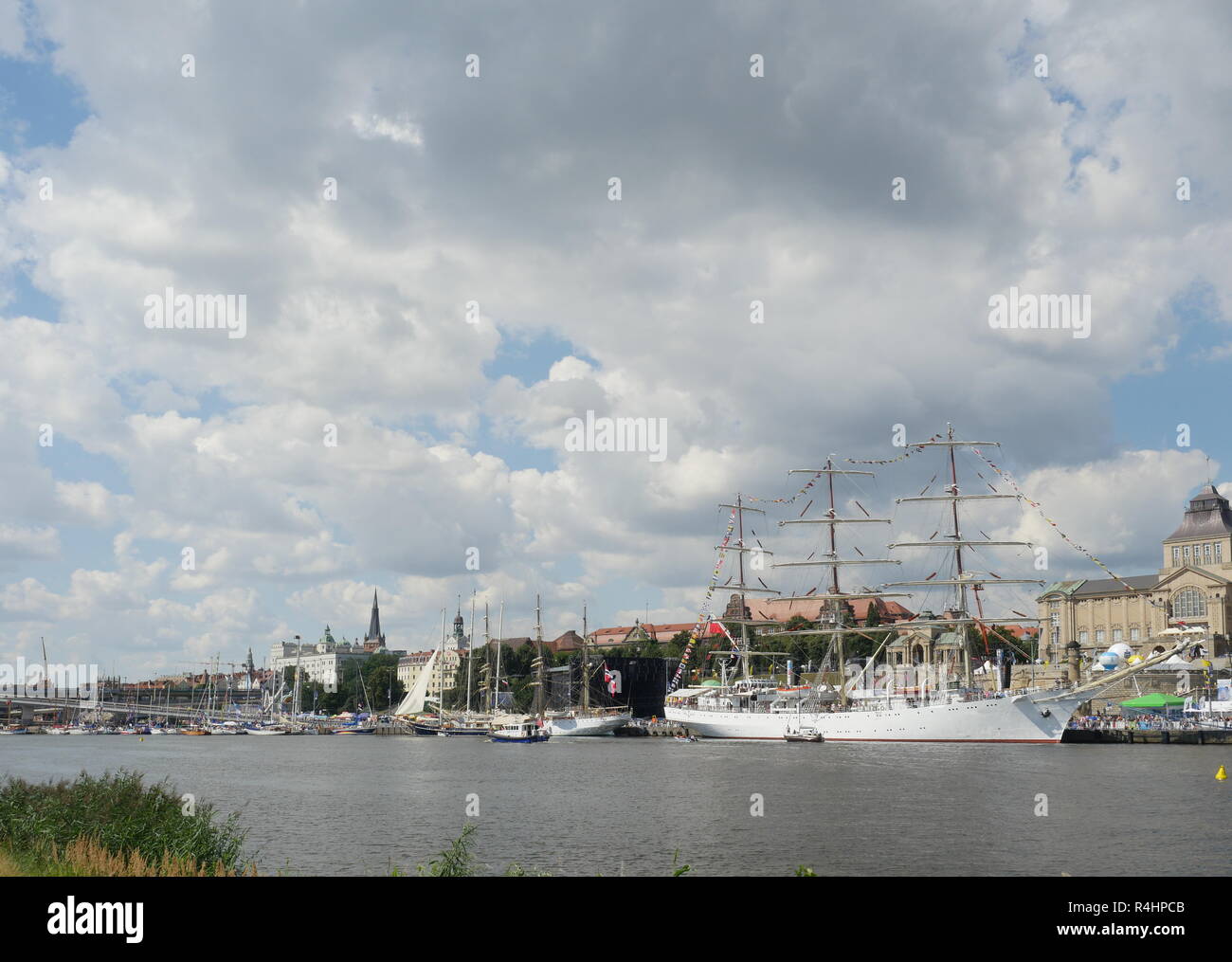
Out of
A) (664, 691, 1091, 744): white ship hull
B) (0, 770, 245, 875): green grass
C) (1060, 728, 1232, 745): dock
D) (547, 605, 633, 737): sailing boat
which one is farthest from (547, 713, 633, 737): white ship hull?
(0, 770, 245, 875): green grass

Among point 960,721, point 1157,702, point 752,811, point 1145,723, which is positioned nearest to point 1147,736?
point 1145,723

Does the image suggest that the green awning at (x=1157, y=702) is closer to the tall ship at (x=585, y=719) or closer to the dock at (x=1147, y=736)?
the dock at (x=1147, y=736)

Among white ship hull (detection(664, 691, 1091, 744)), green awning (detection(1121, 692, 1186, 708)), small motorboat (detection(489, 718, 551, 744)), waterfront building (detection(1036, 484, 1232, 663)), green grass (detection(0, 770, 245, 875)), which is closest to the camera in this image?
green grass (detection(0, 770, 245, 875))

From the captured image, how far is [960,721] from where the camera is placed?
110375mm

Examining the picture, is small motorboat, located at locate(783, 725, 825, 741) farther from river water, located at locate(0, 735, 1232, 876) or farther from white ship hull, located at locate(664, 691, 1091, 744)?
river water, located at locate(0, 735, 1232, 876)

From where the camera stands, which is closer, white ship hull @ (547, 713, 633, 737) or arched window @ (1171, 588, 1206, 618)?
white ship hull @ (547, 713, 633, 737)

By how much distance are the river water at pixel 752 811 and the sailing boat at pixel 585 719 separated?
62034mm

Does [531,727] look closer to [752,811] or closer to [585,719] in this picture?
[585,719]

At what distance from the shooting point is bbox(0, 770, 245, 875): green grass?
24641mm

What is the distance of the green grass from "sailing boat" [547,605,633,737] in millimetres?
124289

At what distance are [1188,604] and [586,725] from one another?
9230cm

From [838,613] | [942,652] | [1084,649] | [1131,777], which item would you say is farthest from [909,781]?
[942,652]

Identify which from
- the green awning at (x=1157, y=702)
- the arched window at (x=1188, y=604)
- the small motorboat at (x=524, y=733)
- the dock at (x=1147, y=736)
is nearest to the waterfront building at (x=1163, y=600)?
the arched window at (x=1188, y=604)
